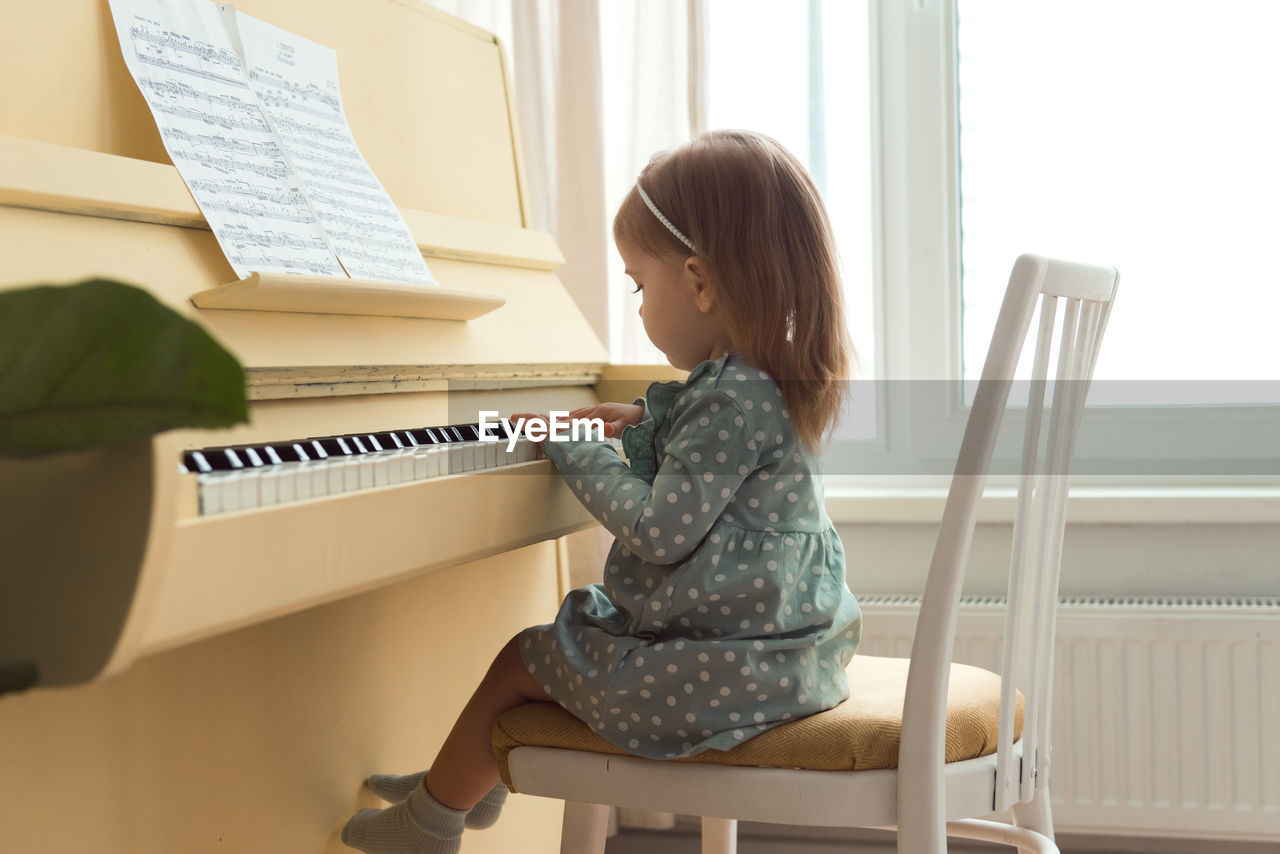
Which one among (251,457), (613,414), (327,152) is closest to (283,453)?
(251,457)

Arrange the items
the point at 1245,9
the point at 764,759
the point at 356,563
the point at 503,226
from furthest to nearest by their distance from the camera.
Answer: the point at 1245,9
the point at 503,226
the point at 764,759
the point at 356,563

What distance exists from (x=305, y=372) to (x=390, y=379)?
0.40 feet

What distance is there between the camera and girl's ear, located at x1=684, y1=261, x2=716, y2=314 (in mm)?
1092

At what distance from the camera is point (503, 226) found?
1530mm

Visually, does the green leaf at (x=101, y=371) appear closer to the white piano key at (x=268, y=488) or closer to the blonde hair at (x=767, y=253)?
the white piano key at (x=268, y=488)

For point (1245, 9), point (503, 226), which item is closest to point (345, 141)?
point (503, 226)

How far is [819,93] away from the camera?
2.06m

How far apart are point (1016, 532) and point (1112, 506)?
0.91 metres

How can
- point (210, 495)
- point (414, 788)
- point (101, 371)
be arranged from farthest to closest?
point (414, 788)
point (210, 495)
point (101, 371)

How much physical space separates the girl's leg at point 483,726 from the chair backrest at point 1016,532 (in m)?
0.36

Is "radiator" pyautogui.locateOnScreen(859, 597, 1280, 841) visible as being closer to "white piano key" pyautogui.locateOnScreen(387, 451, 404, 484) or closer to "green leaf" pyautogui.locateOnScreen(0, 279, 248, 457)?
"white piano key" pyautogui.locateOnScreen(387, 451, 404, 484)

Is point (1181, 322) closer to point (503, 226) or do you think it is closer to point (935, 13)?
point (935, 13)

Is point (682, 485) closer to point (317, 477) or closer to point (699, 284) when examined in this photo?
point (699, 284)
